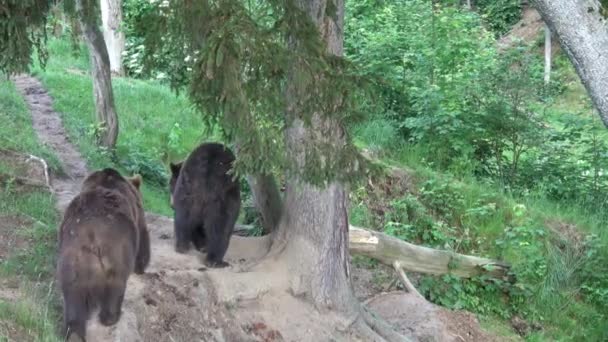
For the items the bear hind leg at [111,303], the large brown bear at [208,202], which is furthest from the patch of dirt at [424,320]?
the bear hind leg at [111,303]

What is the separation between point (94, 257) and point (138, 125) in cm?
944

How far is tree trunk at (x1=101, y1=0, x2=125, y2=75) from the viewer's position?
1919 cm

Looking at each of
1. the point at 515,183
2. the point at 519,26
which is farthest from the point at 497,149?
the point at 519,26

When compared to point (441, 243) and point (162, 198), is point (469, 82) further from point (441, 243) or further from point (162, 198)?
point (162, 198)

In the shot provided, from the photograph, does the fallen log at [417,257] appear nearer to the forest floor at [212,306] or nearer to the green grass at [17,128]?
the forest floor at [212,306]

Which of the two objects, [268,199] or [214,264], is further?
[268,199]

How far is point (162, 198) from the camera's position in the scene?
12.2 meters

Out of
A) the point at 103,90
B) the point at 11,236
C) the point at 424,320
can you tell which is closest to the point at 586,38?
the point at 11,236

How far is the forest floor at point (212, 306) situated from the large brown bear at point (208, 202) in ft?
0.80

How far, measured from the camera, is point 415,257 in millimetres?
10523

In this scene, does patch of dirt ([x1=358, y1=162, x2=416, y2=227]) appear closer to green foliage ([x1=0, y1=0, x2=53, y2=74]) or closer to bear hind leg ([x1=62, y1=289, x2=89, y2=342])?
green foliage ([x1=0, y1=0, x2=53, y2=74])

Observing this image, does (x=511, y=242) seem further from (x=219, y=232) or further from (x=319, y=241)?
(x=219, y=232)

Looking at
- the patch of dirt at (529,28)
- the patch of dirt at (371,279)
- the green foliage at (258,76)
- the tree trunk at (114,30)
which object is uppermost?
the patch of dirt at (529,28)

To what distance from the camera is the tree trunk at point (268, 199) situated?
347 inches
